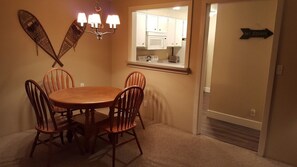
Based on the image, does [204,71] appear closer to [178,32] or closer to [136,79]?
[136,79]

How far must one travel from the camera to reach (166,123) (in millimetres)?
3729

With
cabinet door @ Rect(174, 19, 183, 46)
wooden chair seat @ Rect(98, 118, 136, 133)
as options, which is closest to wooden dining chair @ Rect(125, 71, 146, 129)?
wooden chair seat @ Rect(98, 118, 136, 133)

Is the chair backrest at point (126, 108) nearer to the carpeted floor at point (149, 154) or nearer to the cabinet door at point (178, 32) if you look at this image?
the carpeted floor at point (149, 154)

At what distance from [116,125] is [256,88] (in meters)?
2.54

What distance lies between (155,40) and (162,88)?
1.63 meters

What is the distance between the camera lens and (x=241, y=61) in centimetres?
386

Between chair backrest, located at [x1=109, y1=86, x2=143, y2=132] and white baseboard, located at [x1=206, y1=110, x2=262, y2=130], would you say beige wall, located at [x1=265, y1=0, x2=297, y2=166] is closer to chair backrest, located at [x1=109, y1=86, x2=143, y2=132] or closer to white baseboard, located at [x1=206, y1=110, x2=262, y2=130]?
white baseboard, located at [x1=206, y1=110, x2=262, y2=130]

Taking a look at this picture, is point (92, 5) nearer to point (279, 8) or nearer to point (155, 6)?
point (155, 6)

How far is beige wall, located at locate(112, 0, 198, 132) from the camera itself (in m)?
3.39

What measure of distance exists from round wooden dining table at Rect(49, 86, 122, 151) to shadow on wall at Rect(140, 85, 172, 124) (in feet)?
3.23

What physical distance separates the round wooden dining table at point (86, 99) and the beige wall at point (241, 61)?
220 cm

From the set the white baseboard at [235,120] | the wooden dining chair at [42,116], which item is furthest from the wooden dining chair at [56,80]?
the white baseboard at [235,120]

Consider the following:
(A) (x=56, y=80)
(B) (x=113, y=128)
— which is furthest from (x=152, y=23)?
(B) (x=113, y=128)

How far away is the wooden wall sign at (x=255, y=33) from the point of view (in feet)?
11.5
